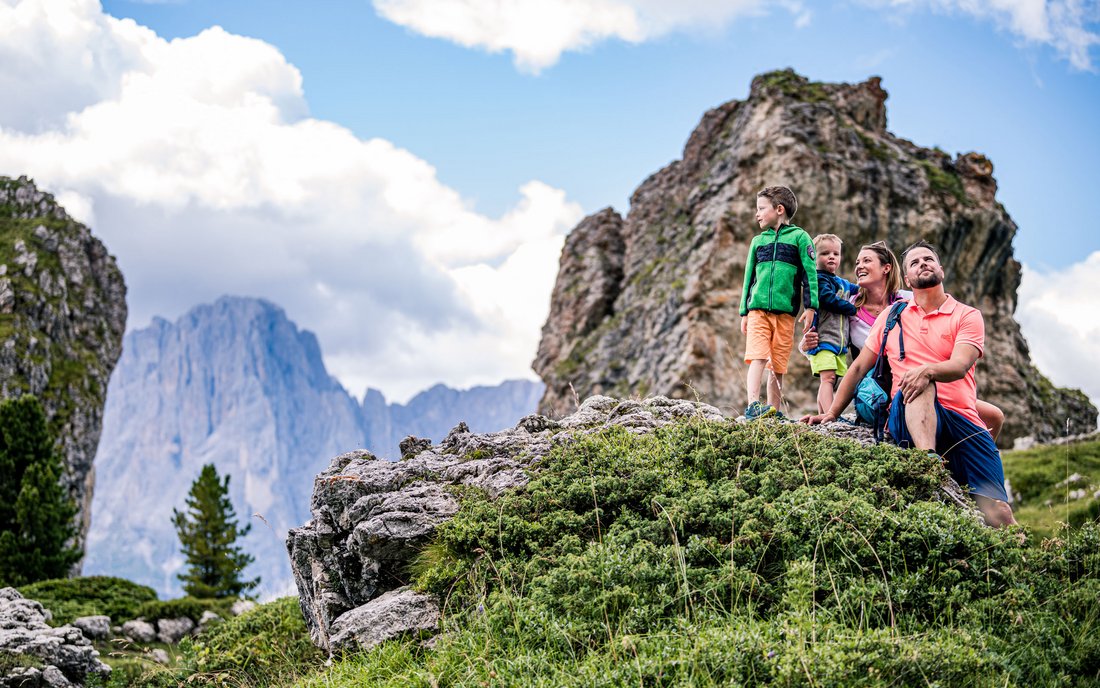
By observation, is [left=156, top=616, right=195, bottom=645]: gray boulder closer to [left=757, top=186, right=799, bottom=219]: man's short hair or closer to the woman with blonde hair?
the woman with blonde hair

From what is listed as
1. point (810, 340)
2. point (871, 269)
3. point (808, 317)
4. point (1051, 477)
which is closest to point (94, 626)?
point (810, 340)

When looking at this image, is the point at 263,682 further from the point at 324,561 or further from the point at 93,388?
the point at 93,388

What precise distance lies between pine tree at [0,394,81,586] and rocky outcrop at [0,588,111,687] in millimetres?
18220

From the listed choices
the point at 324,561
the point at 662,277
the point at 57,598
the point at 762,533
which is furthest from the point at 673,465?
the point at 662,277

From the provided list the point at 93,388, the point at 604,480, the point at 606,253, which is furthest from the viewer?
the point at 93,388

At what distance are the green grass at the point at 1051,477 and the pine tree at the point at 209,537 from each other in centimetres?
3312

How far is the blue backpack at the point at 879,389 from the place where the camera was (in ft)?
27.9

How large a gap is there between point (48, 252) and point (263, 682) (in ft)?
318

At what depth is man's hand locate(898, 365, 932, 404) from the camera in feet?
24.8

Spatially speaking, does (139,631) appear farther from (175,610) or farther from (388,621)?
(388,621)

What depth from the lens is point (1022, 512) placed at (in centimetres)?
1639

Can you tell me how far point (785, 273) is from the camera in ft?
34.5

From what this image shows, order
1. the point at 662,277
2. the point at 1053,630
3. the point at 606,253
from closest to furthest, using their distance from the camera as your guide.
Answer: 1. the point at 1053,630
2. the point at 662,277
3. the point at 606,253

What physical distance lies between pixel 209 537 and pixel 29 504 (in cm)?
1187
